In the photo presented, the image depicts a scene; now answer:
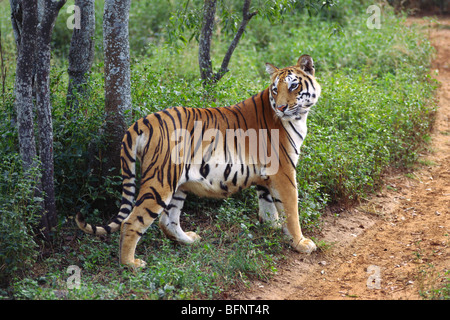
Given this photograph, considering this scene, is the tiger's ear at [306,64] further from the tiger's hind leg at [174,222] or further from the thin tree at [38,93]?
the thin tree at [38,93]

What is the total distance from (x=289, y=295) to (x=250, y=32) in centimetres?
804

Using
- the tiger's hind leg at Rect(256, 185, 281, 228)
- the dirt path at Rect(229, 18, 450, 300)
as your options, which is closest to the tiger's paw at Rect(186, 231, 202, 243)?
the tiger's hind leg at Rect(256, 185, 281, 228)

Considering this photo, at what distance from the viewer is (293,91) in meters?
5.20

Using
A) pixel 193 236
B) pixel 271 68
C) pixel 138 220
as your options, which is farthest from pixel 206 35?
pixel 138 220

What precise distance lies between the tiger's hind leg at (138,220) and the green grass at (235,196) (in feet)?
0.63

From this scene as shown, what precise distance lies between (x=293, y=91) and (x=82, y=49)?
251cm

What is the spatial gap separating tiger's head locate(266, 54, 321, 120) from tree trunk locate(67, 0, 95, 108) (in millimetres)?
2196

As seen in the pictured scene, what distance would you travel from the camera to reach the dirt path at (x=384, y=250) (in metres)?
4.77

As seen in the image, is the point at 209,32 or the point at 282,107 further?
the point at 209,32

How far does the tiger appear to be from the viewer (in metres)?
4.67

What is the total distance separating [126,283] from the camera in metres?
4.52

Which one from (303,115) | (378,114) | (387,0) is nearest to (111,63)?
(303,115)

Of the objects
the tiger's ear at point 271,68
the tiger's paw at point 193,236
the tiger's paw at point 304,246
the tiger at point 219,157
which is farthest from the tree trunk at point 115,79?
the tiger's paw at point 304,246

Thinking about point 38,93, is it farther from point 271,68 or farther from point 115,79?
point 271,68
